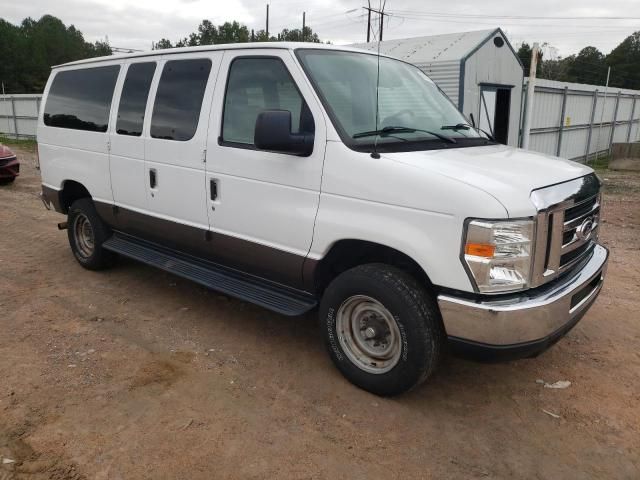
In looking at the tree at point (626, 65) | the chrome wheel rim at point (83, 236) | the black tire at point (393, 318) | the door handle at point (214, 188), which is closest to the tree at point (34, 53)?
the tree at point (626, 65)

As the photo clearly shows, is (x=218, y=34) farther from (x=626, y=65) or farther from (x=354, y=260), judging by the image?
(x=354, y=260)

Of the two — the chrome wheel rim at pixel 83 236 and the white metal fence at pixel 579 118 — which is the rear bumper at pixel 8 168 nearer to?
the chrome wheel rim at pixel 83 236

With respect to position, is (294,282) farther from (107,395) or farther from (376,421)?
(107,395)

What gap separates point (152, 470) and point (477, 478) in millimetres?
1725

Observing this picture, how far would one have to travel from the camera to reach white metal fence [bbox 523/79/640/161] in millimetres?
15406

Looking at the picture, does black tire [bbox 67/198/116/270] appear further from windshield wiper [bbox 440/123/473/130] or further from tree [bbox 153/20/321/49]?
tree [bbox 153/20/321/49]

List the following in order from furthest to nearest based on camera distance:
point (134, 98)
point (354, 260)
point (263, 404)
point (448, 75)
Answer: point (448, 75) < point (134, 98) < point (354, 260) < point (263, 404)

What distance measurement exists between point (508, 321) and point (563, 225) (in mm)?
696

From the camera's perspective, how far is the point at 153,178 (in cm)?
472

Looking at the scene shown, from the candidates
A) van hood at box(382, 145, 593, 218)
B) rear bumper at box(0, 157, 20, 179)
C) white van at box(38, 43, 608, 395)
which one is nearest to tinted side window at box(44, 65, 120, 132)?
white van at box(38, 43, 608, 395)

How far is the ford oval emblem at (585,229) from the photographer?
3369 mm

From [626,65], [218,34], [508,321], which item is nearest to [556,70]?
[626,65]

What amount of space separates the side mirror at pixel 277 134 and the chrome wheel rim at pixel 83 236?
340 cm

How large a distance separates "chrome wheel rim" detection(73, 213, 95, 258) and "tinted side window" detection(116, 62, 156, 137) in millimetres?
1479
